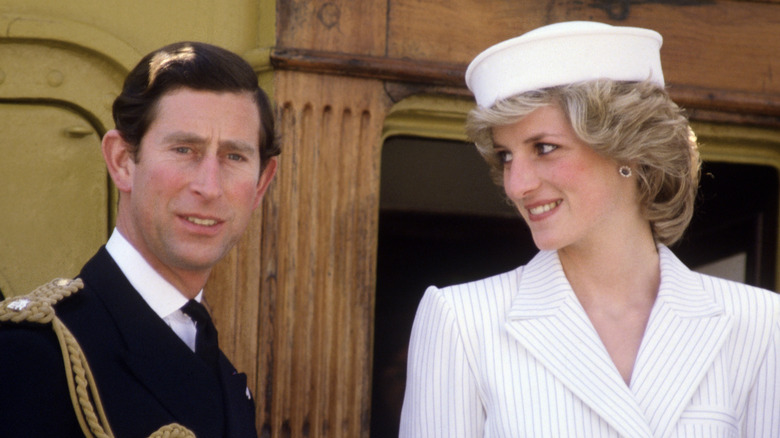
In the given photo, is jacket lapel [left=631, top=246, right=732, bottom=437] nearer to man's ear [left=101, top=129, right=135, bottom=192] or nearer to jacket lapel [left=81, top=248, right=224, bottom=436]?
jacket lapel [left=81, top=248, right=224, bottom=436]

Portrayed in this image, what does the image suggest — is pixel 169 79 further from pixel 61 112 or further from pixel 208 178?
pixel 61 112

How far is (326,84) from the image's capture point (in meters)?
3.31

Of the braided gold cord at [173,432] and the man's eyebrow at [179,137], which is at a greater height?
the man's eyebrow at [179,137]

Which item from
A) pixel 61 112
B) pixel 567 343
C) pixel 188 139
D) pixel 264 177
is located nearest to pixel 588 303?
pixel 567 343

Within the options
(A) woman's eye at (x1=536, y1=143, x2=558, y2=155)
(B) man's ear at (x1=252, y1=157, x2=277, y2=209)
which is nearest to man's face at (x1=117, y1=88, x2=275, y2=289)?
(B) man's ear at (x1=252, y1=157, x2=277, y2=209)

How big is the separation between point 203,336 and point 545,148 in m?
0.88

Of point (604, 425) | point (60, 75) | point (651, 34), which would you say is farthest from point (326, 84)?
point (604, 425)

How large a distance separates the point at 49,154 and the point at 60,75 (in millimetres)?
210

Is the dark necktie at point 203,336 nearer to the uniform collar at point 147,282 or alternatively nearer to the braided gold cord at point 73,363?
the uniform collar at point 147,282

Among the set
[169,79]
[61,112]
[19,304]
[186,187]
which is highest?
[61,112]

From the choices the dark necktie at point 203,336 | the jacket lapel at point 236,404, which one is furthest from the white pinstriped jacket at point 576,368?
the dark necktie at point 203,336

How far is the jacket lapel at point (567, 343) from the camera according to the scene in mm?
2580

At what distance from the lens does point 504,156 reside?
286 centimetres

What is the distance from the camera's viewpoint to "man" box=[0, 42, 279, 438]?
2184mm
